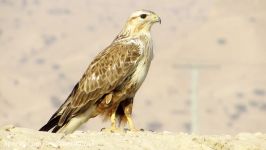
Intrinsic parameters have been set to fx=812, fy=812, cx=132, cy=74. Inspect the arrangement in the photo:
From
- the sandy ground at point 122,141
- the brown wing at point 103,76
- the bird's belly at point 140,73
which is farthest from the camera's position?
the brown wing at point 103,76

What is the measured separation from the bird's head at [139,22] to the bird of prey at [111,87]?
0.18 metres

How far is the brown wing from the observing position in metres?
14.5

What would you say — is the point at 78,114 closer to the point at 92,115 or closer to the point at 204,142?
the point at 92,115

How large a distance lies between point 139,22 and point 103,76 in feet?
4.19

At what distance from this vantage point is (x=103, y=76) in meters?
14.7

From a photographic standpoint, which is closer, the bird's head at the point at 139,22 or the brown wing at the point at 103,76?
the brown wing at the point at 103,76

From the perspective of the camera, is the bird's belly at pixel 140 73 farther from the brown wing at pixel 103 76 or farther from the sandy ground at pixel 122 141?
the sandy ground at pixel 122 141

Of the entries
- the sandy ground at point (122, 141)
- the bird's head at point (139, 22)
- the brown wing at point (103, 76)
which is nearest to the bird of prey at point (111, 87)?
the brown wing at point (103, 76)

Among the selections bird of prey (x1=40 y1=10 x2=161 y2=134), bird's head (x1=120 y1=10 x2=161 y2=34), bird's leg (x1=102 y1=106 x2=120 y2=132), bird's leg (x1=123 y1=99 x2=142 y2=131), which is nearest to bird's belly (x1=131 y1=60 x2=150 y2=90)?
bird of prey (x1=40 y1=10 x2=161 y2=134)

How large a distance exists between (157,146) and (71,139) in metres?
1.40

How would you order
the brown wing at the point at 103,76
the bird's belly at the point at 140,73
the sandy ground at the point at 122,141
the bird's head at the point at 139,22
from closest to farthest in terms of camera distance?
1. the sandy ground at the point at 122,141
2. the bird's belly at the point at 140,73
3. the brown wing at the point at 103,76
4. the bird's head at the point at 139,22

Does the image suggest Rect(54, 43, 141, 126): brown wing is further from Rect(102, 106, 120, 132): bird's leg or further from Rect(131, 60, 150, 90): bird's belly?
Rect(102, 106, 120, 132): bird's leg

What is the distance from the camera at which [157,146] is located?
12914mm

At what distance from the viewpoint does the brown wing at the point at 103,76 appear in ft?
47.6
